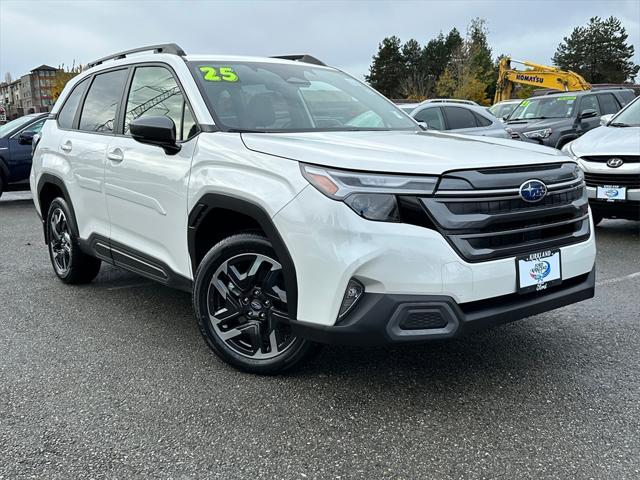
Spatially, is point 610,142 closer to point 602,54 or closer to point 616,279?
point 616,279

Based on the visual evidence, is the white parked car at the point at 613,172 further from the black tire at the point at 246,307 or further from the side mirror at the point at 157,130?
the side mirror at the point at 157,130

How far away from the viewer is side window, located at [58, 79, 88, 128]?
5.02 m

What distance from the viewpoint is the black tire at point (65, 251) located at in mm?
5004

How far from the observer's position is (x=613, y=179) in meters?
6.61

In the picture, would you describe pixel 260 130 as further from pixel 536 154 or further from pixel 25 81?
pixel 25 81

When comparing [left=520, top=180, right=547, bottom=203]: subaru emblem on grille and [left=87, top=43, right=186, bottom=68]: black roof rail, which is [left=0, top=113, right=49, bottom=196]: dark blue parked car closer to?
[left=87, top=43, right=186, bottom=68]: black roof rail

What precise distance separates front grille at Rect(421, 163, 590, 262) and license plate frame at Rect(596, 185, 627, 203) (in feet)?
12.8

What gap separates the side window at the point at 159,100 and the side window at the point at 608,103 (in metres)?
10.8

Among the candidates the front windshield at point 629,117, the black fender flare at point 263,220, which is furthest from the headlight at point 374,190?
the front windshield at point 629,117

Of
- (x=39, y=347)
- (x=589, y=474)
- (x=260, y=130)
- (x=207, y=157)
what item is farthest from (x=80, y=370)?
(x=589, y=474)

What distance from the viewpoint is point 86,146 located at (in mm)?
4512

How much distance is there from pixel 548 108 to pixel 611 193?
6607mm

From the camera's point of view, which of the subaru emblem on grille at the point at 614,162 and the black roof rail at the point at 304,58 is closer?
the black roof rail at the point at 304,58

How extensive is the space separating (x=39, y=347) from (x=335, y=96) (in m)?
2.44
